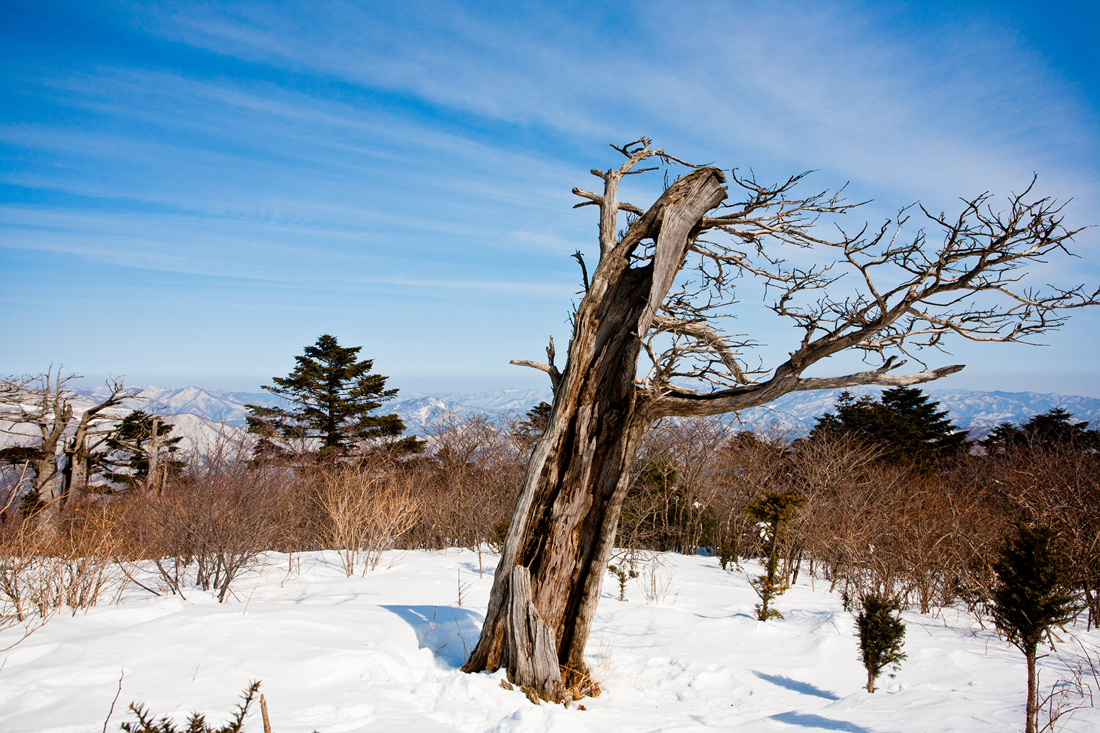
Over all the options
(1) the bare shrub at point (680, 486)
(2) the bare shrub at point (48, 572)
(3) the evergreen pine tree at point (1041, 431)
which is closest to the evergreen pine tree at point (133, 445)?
(2) the bare shrub at point (48, 572)

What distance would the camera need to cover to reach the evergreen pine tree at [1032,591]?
175 inches

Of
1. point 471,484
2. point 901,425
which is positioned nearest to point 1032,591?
point 471,484

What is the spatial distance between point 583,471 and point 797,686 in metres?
3.39

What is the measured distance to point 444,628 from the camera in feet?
19.7

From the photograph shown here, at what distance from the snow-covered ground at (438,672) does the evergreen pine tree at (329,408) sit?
20.5 meters

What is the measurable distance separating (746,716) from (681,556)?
505 inches

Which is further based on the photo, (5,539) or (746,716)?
(5,539)

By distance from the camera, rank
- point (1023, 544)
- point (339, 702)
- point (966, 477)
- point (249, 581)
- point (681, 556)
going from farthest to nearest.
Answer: point (966, 477) < point (681, 556) < point (249, 581) < point (1023, 544) < point (339, 702)

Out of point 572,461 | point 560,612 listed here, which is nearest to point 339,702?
point 560,612

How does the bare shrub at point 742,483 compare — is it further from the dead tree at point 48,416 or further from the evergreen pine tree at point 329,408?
the dead tree at point 48,416

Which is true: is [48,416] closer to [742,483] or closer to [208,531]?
[208,531]

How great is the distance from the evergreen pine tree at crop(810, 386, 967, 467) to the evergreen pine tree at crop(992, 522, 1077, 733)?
20274mm

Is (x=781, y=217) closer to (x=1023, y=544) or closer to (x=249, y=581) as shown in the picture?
(x=1023, y=544)

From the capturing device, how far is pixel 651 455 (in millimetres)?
17328
